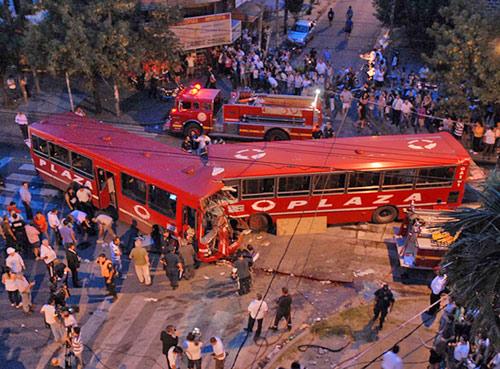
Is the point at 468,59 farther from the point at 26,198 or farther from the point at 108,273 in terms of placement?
the point at 26,198

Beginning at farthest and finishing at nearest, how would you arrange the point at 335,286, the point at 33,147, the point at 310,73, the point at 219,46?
the point at 219,46 < the point at 310,73 < the point at 33,147 < the point at 335,286

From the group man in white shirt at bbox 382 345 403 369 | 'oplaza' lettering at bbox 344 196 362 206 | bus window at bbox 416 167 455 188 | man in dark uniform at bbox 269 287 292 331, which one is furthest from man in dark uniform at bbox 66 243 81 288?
bus window at bbox 416 167 455 188

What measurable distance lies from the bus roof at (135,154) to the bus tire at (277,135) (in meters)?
5.74

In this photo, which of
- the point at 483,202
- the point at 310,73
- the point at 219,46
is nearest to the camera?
the point at 483,202

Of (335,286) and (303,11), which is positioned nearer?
(335,286)

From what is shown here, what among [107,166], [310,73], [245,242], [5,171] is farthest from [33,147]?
[310,73]

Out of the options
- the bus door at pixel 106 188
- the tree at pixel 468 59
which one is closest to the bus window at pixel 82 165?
the bus door at pixel 106 188

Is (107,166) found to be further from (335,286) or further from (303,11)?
(303,11)

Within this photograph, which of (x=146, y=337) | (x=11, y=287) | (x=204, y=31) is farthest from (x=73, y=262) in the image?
(x=204, y=31)

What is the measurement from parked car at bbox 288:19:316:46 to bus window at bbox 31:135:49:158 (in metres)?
18.9

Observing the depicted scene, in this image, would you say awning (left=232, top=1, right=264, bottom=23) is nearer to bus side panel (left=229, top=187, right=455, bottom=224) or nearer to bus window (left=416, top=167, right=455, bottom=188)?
bus side panel (left=229, top=187, right=455, bottom=224)

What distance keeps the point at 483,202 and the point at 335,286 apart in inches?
283

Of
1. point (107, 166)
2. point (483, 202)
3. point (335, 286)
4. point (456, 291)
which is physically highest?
point (483, 202)

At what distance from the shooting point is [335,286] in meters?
16.0
